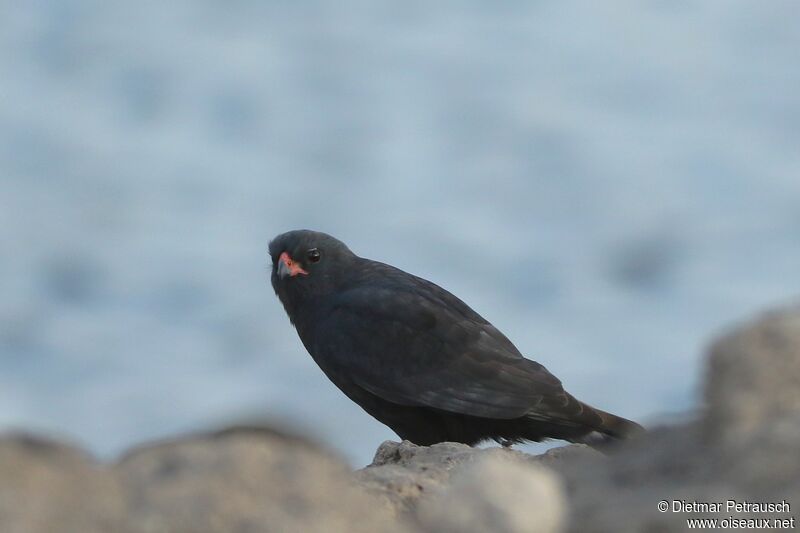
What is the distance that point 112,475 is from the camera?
4133 mm

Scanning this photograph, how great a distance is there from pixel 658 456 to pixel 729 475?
341mm

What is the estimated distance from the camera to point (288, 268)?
9898 millimetres

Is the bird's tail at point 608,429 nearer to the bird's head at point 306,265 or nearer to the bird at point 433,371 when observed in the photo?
the bird at point 433,371

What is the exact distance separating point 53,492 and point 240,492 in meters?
0.47

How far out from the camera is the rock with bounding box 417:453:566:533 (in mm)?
3980

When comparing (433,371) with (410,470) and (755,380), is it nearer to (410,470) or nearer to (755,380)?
(410,470)

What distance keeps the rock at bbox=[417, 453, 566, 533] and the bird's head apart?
5749 mm

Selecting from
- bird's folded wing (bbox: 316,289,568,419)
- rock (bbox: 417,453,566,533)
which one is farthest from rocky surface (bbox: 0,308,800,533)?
bird's folded wing (bbox: 316,289,568,419)

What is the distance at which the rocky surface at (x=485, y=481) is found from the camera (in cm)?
393

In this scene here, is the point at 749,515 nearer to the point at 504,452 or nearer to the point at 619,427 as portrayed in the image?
the point at 504,452

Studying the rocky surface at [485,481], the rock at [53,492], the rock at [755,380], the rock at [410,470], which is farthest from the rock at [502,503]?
the rock at [410,470]

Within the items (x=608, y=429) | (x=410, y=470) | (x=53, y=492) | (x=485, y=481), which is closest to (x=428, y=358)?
(x=608, y=429)

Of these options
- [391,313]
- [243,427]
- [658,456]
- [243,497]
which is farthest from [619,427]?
[243,497]

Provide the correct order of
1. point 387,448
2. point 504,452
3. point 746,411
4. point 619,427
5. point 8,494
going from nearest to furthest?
1. point 8,494
2. point 746,411
3. point 504,452
4. point 387,448
5. point 619,427
